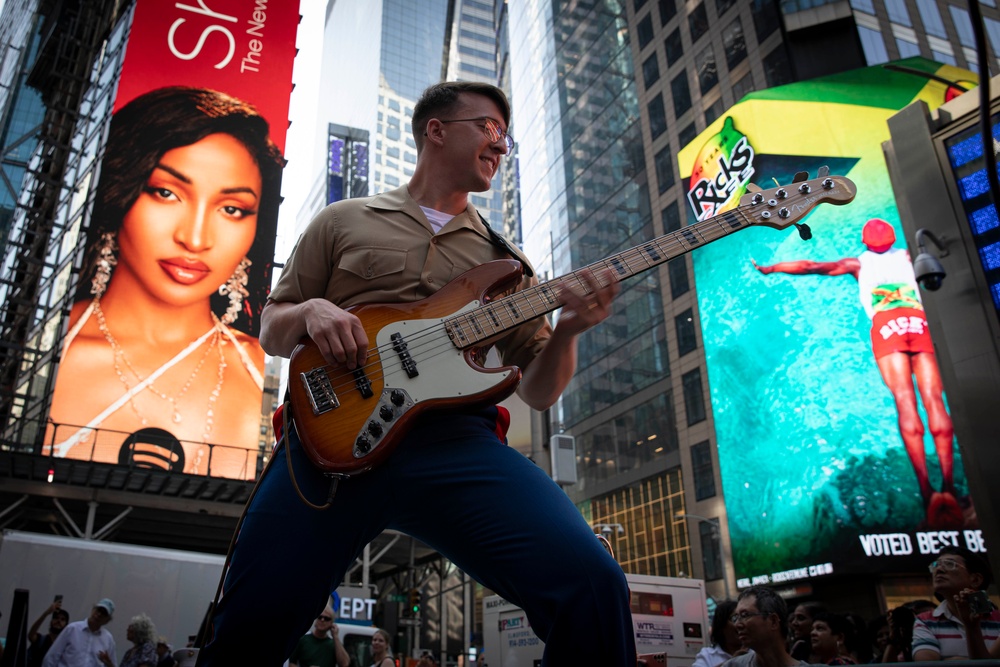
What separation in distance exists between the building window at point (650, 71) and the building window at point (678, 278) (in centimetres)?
1286

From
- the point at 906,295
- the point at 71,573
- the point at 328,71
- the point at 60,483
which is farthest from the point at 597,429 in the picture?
the point at 328,71

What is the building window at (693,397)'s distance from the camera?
36781mm

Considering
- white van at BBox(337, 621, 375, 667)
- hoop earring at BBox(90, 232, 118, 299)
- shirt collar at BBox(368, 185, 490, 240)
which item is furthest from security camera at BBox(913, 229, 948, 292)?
hoop earring at BBox(90, 232, 118, 299)

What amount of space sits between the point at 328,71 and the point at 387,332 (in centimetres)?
13327

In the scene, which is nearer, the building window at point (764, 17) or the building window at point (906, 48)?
the building window at point (906, 48)

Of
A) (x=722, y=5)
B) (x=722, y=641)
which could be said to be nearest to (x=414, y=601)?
(x=722, y=641)

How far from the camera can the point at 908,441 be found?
2639 cm

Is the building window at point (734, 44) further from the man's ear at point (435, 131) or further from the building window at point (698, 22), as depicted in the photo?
the man's ear at point (435, 131)

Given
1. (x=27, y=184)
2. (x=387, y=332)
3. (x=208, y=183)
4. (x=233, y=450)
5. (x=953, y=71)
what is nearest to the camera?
(x=387, y=332)

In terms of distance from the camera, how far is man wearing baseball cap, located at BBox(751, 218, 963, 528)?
25.8 metres

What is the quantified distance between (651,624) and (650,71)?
4001cm

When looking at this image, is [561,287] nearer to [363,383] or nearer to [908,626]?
[363,383]

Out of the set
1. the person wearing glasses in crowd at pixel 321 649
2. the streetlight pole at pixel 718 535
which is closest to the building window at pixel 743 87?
the streetlight pole at pixel 718 535

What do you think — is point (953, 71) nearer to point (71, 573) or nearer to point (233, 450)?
point (233, 450)
